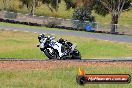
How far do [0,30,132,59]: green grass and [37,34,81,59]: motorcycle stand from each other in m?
7.22

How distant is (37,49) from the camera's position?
34719 millimetres

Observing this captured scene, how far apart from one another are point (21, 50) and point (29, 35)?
10068mm

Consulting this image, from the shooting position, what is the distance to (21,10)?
79000 mm

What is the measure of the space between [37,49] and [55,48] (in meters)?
10.9

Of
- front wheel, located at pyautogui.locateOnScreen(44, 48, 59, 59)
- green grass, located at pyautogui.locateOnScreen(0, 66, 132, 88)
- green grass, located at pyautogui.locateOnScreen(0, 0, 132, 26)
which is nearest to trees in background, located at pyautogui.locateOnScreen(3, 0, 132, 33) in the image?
green grass, located at pyautogui.locateOnScreen(0, 0, 132, 26)

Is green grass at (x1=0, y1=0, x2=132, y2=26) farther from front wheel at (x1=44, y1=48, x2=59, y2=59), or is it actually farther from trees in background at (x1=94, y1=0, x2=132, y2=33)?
front wheel at (x1=44, y1=48, x2=59, y2=59)

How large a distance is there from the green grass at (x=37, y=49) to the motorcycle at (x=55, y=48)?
23.7ft

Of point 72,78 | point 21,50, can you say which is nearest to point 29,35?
point 21,50

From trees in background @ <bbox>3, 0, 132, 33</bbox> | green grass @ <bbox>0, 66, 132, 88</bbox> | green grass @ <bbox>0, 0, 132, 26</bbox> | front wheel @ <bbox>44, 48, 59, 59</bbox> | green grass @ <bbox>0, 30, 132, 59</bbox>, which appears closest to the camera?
green grass @ <bbox>0, 66, 132, 88</bbox>

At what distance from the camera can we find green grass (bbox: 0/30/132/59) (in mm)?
32531

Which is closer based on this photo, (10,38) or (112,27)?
(10,38)

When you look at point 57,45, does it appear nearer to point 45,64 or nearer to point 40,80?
point 45,64

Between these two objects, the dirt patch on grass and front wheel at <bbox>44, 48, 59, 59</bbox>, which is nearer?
the dirt patch on grass

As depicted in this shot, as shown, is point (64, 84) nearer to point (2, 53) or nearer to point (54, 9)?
point (2, 53)
